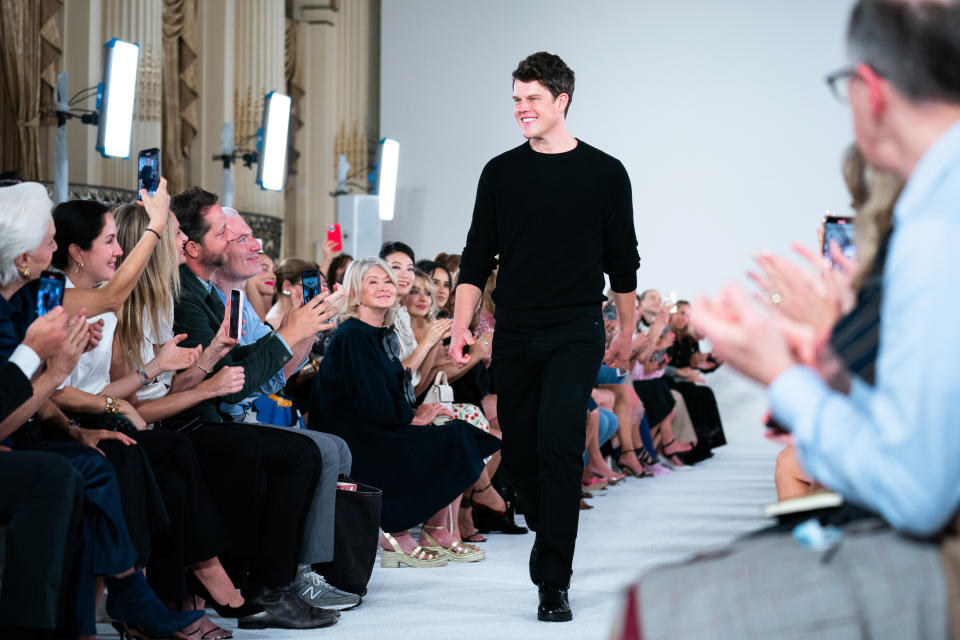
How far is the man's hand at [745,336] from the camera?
3.93 feet

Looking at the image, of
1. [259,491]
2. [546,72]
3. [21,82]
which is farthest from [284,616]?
[21,82]

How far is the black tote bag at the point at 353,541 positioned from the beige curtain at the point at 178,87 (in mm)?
7249

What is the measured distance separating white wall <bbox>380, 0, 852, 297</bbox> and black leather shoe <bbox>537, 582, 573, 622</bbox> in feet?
25.9

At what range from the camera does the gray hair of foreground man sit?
1.12 m

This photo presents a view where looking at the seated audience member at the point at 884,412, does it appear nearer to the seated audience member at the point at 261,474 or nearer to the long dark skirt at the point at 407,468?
the seated audience member at the point at 261,474

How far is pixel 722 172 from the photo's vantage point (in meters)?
10.9

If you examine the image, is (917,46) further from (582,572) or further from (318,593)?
(582,572)

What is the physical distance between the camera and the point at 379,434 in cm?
417

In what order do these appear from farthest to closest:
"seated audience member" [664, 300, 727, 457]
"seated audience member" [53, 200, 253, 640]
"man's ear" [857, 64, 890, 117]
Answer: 1. "seated audience member" [664, 300, 727, 457]
2. "seated audience member" [53, 200, 253, 640]
3. "man's ear" [857, 64, 890, 117]

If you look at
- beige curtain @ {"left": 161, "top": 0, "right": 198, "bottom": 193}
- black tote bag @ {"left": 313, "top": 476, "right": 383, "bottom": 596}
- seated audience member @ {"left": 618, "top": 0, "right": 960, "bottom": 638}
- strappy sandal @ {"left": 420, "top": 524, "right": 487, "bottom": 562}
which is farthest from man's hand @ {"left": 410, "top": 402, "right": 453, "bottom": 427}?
beige curtain @ {"left": 161, "top": 0, "right": 198, "bottom": 193}

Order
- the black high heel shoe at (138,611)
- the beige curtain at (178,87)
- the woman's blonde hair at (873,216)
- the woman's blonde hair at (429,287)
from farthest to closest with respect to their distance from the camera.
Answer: the beige curtain at (178,87) < the woman's blonde hair at (429,287) < the black high heel shoe at (138,611) < the woman's blonde hair at (873,216)

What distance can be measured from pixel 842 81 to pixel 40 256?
6.32 ft

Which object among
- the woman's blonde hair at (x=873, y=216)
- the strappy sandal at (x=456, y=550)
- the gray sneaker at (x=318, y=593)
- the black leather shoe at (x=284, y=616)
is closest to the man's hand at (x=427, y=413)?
the strappy sandal at (x=456, y=550)

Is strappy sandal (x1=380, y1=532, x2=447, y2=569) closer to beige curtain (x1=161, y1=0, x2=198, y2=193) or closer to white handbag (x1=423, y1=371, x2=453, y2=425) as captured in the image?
white handbag (x1=423, y1=371, x2=453, y2=425)
